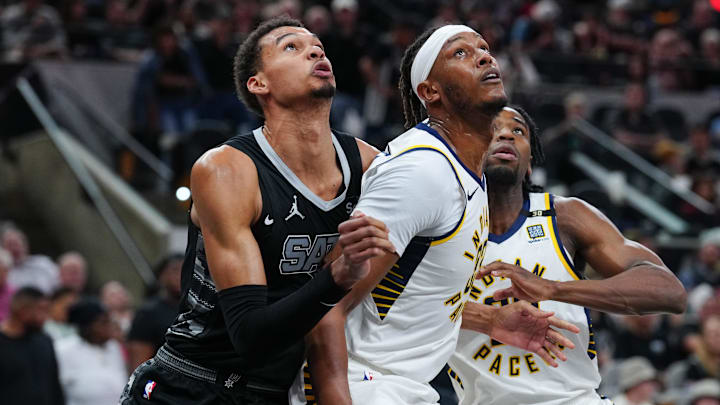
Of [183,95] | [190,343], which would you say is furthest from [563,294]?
[183,95]

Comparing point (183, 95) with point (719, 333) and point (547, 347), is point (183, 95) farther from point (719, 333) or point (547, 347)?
point (547, 347)

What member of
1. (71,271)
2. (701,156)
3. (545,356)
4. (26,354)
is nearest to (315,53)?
(545,356)

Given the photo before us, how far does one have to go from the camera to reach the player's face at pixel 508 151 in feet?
16.4

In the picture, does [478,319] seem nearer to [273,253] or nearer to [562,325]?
[562,325]

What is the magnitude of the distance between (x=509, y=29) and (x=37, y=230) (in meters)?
9.66

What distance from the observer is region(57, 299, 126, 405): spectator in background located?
28.3 ft

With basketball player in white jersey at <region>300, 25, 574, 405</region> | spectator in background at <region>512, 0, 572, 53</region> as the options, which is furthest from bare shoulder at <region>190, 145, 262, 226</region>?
spectator in background at <region>512, 0, 572, 53</region>

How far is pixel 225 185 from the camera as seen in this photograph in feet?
12.8

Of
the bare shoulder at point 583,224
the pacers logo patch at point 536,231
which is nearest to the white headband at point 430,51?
the pacers logo patch at point 536,231

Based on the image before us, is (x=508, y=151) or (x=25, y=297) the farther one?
(x=25, y=297)

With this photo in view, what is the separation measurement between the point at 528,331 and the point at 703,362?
565cm

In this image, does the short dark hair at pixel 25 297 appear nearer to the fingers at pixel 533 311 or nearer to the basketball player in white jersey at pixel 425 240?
the basketball player in white jersey at pixel 425 240

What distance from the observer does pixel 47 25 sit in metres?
13.7

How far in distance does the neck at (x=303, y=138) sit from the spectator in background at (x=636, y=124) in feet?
37.4
